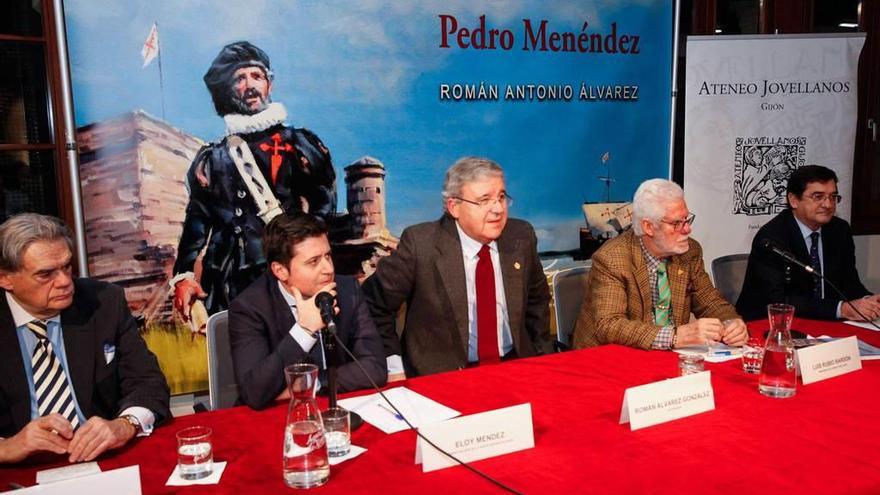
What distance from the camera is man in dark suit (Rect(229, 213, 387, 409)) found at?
7.16 feet

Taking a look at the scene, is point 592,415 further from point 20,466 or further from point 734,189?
point 734,189

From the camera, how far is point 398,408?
196 centimetres

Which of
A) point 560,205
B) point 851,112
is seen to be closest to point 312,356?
point 560,205

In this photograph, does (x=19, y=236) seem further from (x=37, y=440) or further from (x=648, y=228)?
(x=648, y=228)

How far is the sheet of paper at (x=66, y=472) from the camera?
154 centimetres

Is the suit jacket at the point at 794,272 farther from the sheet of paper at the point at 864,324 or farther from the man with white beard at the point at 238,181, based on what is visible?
the man with white beard at the point at 238,181

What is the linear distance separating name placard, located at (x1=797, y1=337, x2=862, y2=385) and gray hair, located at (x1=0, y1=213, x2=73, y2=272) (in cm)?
219

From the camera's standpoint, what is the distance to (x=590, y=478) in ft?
5.07

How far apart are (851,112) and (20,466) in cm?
504

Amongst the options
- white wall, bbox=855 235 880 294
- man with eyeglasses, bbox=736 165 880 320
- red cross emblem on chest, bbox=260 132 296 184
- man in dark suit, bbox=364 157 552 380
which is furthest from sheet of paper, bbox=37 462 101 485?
white wall, bbox=855 235 880 294

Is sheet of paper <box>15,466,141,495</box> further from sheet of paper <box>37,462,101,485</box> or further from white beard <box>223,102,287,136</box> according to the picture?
white beard <box>223,102,287,136</box>

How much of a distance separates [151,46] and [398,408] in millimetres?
2381

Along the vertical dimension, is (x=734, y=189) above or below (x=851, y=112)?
below

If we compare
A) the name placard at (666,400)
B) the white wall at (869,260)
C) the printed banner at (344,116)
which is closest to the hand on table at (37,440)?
the name placard at (666,400)
